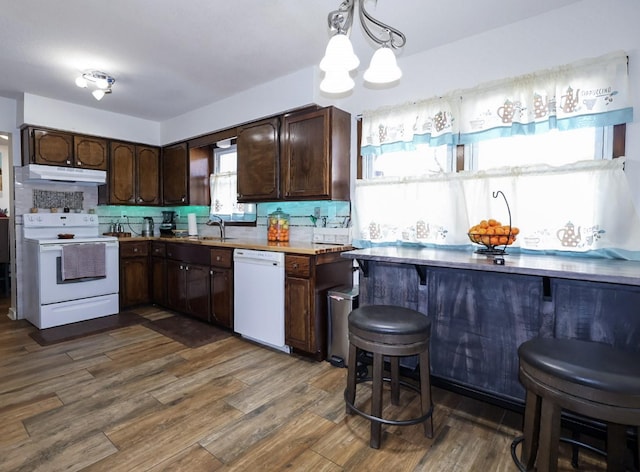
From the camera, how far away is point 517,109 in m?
2.25

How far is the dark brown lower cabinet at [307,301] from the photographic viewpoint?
270 cm

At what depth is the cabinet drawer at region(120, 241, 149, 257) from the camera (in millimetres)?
4148

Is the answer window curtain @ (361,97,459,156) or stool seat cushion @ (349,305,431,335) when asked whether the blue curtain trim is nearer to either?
window curtain @ (361,97,459,156)

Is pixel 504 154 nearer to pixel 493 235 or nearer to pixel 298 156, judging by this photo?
pixel 493 235

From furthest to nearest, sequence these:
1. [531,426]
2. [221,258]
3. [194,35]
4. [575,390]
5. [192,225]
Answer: [192,225] → [221,258] → [194,35] → [531,426] → [575,390]

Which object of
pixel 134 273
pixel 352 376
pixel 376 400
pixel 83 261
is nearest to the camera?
pixel 376 400

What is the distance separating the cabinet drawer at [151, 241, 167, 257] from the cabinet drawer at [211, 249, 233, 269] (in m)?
1.10

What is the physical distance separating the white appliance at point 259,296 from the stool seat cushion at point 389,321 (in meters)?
1.16

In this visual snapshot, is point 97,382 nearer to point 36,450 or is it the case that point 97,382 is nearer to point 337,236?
point 36,450

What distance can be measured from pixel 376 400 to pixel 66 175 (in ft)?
13.4

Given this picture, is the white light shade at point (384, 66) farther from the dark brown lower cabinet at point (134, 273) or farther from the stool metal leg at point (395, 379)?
the dark brown lower cabinet at point (134, 273)

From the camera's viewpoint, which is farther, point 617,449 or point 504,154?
point 504,154

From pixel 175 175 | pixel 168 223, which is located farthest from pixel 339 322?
pixel 168 223

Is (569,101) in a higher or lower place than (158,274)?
higher
